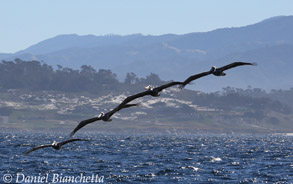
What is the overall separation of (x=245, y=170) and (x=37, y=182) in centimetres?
2861

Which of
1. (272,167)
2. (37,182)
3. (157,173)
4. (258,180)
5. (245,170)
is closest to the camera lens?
(37,182)

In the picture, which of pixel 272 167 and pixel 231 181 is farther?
pixel 272 167

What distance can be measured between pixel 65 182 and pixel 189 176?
47.9 feet

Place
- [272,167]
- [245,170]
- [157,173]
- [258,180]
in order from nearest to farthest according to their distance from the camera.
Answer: [258,180] < [157,173] < [245,170] < [272,167]

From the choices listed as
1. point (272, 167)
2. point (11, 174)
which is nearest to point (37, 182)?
point (11, 174)

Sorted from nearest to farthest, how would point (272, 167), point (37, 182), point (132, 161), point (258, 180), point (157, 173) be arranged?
point (37, 182) < point (258, 180) < point (157, 173) < point (272, 167) < point (132, 161)

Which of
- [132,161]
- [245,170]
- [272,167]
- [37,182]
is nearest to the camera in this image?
[37,182]

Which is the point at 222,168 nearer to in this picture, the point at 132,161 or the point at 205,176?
the point at 205,176

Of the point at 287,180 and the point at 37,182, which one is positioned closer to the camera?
the point at 37,182

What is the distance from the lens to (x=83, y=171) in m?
74.6

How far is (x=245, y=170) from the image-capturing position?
260 ft

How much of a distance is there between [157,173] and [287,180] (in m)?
15.1

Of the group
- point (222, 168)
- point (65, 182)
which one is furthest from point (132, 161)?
point (65, 182)

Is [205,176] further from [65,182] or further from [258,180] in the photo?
[65,182]
